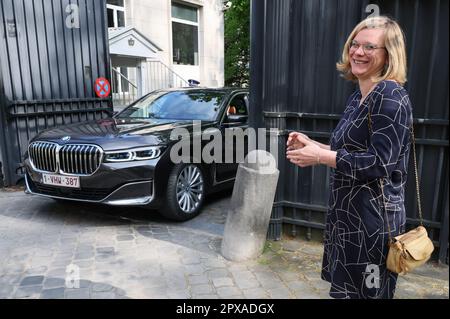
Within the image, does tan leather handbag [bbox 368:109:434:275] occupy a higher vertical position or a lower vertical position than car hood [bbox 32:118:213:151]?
lower

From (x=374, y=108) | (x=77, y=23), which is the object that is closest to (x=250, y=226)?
(x=374, y=108)

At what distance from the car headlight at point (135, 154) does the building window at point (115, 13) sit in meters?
11.4

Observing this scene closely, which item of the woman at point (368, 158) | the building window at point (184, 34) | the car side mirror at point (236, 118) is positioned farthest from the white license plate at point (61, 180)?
the building window at point (184, 34)

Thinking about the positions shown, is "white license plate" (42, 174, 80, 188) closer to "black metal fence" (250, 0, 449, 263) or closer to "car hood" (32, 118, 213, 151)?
"car hood" (32, 118, 213, 151)

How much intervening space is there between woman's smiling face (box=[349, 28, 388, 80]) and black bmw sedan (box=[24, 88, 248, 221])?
276 cm

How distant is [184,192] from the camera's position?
4578mm

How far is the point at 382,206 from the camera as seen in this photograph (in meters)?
1.83

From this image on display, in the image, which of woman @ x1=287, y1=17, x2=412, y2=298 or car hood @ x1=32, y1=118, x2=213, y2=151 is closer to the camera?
woman @ x1=287, y1=17, x2=412, y2=298

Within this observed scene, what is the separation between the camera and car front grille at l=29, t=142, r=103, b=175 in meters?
4.11

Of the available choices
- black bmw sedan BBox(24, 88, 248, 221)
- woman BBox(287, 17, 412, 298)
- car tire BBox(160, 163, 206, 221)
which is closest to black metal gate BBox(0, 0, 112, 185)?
black bmw sedan BBox(24, 88, 248, 221)

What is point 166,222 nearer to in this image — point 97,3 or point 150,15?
point 97,3

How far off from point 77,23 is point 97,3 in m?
0.59

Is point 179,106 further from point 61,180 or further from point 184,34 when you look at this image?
point 184,34

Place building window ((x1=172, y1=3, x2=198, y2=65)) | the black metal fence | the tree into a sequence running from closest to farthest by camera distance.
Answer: the black metal fence < building window ((x1=172, y1=3, x2=198, y2=65)) < the tree
